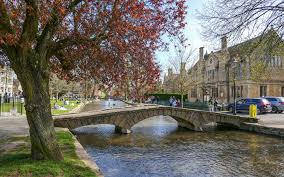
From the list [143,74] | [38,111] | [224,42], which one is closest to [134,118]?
[224,42]

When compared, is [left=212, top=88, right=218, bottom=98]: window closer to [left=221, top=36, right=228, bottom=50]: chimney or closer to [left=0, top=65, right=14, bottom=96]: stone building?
[left=0, top=65, right=14, bottom=96]: stone building

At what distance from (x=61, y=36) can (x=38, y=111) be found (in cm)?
271

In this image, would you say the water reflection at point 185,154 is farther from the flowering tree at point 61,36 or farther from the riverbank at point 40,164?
the flowering tree at point 61,36

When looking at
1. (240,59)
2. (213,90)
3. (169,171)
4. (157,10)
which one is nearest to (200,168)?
(169,171)

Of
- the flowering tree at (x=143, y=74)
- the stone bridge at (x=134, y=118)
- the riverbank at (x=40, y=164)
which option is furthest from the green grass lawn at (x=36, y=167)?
the stone bridge at (x=134, y=118)

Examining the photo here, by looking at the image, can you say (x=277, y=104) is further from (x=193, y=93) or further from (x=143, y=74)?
(x=193, y=93)

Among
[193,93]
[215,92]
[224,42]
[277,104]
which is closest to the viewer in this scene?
[224,42]

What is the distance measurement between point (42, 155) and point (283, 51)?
1312 centimetres

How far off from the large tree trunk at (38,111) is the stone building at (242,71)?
9.89 meters

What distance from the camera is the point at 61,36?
1077 centimetres

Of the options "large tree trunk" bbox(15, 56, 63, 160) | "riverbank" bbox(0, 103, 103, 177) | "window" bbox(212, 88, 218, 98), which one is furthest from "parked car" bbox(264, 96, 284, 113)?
"large tree trunk" bbox(15, 56, 63, 160)

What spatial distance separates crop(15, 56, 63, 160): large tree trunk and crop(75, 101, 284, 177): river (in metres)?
4.08

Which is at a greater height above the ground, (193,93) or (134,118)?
(193,93)

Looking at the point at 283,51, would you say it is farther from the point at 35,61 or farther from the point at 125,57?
the point at 35,61
